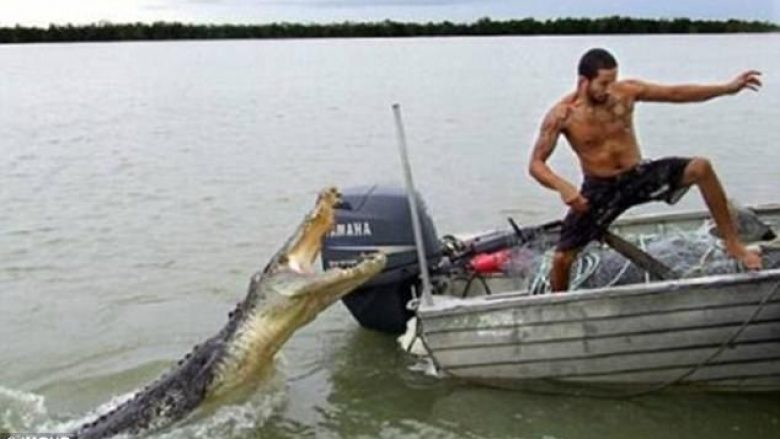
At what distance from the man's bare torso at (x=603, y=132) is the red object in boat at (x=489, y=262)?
4.01 feet

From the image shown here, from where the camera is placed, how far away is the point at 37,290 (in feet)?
36.4

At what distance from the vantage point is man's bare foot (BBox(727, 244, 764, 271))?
6680mm

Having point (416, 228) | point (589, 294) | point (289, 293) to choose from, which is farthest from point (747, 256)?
point (289, 293)

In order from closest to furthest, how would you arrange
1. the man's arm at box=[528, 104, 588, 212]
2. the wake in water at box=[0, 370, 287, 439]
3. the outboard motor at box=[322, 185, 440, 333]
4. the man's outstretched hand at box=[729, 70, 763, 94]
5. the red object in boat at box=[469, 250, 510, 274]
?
the man's outstretched hand at box=[729, 70, 763, 94] < the man's arm at box=[528, 104, 588, 212] < the wake in water at box=[0, 370, 287, 439] < the outboard motor at box=[322, 185, 440, 333] < the red object in boat at box=[469, 250, 510, 274]

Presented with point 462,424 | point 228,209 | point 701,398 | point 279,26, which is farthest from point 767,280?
point 279,26

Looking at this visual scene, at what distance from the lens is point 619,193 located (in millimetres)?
6949

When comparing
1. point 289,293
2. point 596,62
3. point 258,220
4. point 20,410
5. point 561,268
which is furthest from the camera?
point 258,220

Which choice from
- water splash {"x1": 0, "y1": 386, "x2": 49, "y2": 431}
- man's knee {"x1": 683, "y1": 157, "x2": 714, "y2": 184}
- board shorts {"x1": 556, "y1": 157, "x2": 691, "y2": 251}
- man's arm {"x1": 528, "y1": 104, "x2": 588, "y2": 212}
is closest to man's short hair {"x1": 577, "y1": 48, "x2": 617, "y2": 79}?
man's arm {"x1": 528, "y1": 104, "x2": 588, "y2": 212}

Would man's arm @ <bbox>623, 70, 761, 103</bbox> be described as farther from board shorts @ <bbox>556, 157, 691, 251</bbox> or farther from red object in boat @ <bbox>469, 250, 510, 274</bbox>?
red object in boat @ <bbox>469, 250, 510, 274</bbox>

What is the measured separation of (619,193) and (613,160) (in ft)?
A: 0.67

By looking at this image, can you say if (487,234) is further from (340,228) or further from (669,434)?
(669,434)

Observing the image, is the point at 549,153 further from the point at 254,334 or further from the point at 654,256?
the point at 254,334

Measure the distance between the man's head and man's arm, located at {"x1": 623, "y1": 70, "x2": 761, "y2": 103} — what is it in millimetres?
173

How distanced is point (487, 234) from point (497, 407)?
175 cm
